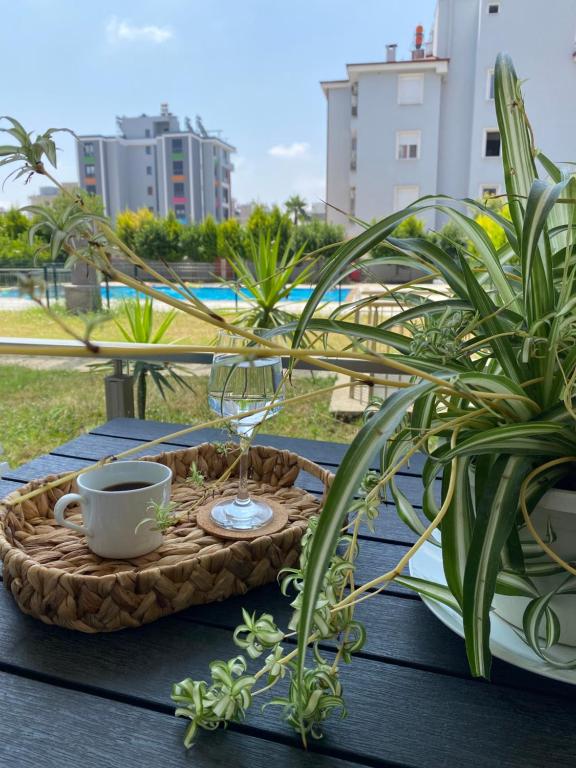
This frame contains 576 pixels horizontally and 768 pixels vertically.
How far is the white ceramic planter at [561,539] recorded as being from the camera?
36cm

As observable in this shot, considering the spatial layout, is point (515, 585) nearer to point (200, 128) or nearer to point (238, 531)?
point (238, 531)

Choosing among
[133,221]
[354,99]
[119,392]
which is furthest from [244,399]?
[354,99]

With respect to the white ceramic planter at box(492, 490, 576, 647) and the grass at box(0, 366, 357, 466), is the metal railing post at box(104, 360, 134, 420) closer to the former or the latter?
the white ceramic planter at box(492, 490, 576, 647)

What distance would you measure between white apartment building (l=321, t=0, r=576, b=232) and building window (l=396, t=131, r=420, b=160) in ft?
0.08

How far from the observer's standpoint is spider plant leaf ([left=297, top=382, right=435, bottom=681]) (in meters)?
0.24

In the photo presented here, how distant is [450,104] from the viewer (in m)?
14.3

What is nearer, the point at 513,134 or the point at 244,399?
the point at 513,134

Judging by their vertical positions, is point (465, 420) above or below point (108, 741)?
above

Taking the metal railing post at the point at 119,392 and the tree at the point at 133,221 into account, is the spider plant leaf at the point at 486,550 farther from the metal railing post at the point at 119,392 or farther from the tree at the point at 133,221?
the tree at the point at 133,221

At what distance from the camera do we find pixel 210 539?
0.53 metres

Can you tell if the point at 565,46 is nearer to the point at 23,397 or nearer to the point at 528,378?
the point at 23,397

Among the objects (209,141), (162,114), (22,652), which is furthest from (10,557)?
(162,114)

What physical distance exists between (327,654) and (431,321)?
0.79 ft

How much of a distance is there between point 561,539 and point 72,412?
11.6 feet
